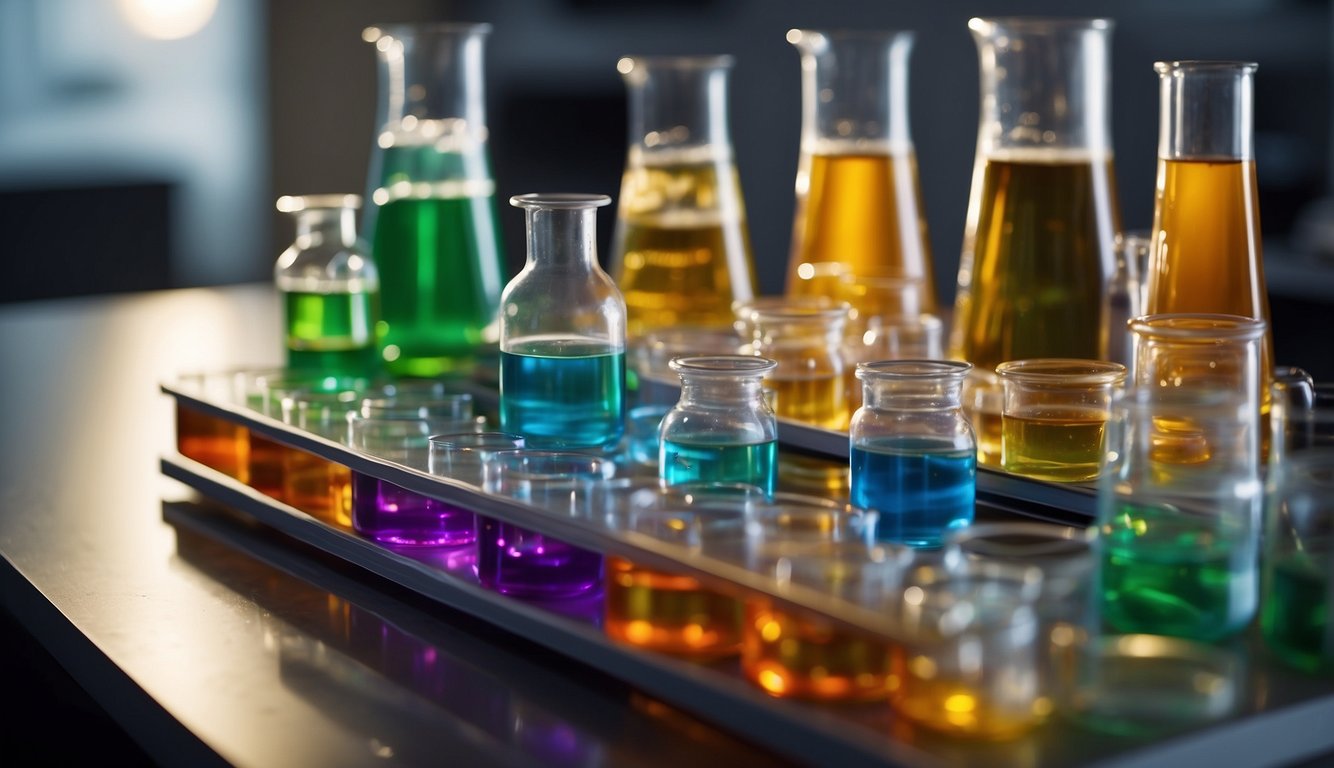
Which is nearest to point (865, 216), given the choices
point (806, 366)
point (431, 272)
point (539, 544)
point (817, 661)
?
point (806, 366)

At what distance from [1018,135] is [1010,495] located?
1.14 feet

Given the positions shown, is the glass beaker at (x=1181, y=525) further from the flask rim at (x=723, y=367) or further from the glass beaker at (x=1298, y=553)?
the flask rim at (x=723, y=367)

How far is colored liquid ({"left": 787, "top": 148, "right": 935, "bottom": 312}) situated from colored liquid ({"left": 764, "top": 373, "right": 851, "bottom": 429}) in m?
0.25

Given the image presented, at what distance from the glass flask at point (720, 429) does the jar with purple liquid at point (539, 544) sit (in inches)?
1.9

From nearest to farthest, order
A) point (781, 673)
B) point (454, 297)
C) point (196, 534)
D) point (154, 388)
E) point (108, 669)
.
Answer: point (781, 673), point (108, 669), point (196, 534), point (454, 297), point (154, 388)

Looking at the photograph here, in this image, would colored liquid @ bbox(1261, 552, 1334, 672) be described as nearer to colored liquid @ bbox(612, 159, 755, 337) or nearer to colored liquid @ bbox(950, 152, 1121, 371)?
colored liquid @ bbox(950, 152, 1121, 371)

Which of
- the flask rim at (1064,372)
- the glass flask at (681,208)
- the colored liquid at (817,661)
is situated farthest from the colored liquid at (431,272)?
the colored liquid at (817,661)

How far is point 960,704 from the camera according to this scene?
0.70m

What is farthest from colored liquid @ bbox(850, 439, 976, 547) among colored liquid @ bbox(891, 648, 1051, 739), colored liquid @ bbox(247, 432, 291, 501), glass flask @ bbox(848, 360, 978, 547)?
colored liquid @ bbox(247, 432, 291, 501)

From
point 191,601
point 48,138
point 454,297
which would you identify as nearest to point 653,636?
point 191,601

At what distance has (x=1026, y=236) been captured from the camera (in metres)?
1.22

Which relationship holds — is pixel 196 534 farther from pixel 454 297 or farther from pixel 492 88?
pixel 492 88

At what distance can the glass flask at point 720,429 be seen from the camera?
0.98 metres

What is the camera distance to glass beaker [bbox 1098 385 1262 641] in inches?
31.9
